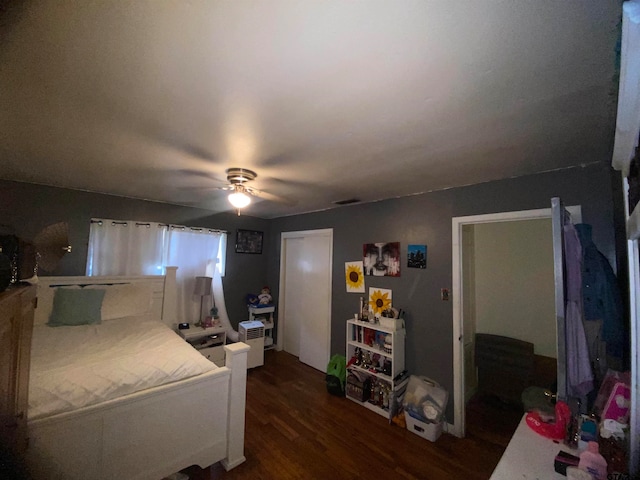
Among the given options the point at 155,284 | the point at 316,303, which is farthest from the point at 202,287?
the point at 316,303

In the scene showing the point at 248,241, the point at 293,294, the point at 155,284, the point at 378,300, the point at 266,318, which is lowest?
the point at 266,318

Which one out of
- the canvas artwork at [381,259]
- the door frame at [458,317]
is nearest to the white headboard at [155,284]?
the canvas artwork at [381,259]

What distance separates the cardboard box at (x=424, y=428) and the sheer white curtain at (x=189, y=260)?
2916 millimetres

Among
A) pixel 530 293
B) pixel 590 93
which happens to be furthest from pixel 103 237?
pixel 530 293

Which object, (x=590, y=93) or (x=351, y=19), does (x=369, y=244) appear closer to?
(x=590, y=93)

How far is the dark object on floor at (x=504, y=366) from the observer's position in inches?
104

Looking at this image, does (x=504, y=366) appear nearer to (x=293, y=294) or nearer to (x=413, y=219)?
(x=413, y=219)

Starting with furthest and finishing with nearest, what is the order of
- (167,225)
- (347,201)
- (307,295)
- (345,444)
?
(307,295) < (167,225) < (347,201) < (345,444)

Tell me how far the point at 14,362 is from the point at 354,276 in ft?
9.06

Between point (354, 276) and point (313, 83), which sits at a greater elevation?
point (313, 83)

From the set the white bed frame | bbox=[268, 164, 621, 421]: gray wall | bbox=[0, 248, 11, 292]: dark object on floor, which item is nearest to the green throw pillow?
the white bed frame

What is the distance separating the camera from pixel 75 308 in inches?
99.0

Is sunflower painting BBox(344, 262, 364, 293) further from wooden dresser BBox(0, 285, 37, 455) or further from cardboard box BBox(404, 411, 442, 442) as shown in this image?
wooden dresser BBox(0, 285, 37, 455)

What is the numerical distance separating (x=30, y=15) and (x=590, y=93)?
203 cm
